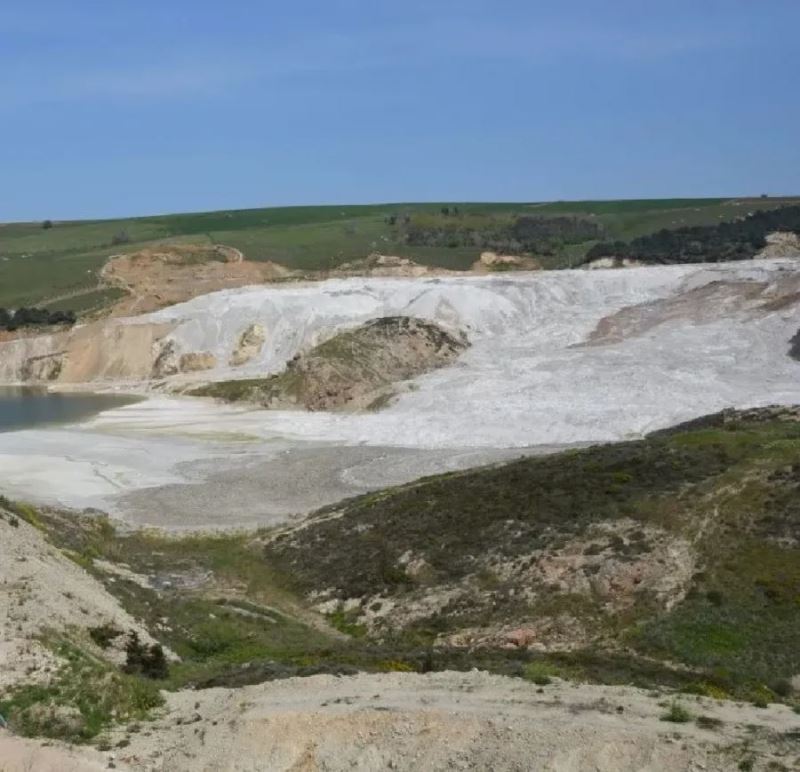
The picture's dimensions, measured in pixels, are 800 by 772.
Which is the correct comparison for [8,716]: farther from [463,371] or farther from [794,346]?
[794,346]

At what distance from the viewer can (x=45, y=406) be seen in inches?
3150

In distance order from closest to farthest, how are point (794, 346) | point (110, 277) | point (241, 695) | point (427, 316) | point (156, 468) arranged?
point (241, 695)
point (156, 468)
point (794, 346)
point (427, 316)
point (110, 277)

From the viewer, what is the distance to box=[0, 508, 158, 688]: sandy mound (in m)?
16.1

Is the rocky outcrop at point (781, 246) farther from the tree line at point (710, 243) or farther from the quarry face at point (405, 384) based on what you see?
the quarry face at point (405, 384)

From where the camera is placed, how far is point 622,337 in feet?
272

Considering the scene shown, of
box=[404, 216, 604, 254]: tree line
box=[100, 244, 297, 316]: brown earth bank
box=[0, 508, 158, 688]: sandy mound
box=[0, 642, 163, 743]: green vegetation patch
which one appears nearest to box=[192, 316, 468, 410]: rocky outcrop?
box=[100, 244, 297, 316]: brown earth bank

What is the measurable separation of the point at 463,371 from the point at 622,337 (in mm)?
14779

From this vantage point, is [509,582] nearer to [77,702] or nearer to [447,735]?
[447,735]

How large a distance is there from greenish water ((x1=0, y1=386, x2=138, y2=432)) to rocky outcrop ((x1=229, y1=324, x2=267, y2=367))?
12038 millimetres

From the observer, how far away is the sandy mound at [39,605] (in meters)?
16.1

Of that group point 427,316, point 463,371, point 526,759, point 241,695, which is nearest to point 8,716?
point 241,695

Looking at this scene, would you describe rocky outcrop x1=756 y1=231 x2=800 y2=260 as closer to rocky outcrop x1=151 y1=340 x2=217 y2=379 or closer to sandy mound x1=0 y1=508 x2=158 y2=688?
rocky outcrop x1=151 y1=340 x2=217 y2=379

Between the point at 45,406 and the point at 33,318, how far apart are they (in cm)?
3236

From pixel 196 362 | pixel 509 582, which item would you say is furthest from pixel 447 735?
pixel 196 362
